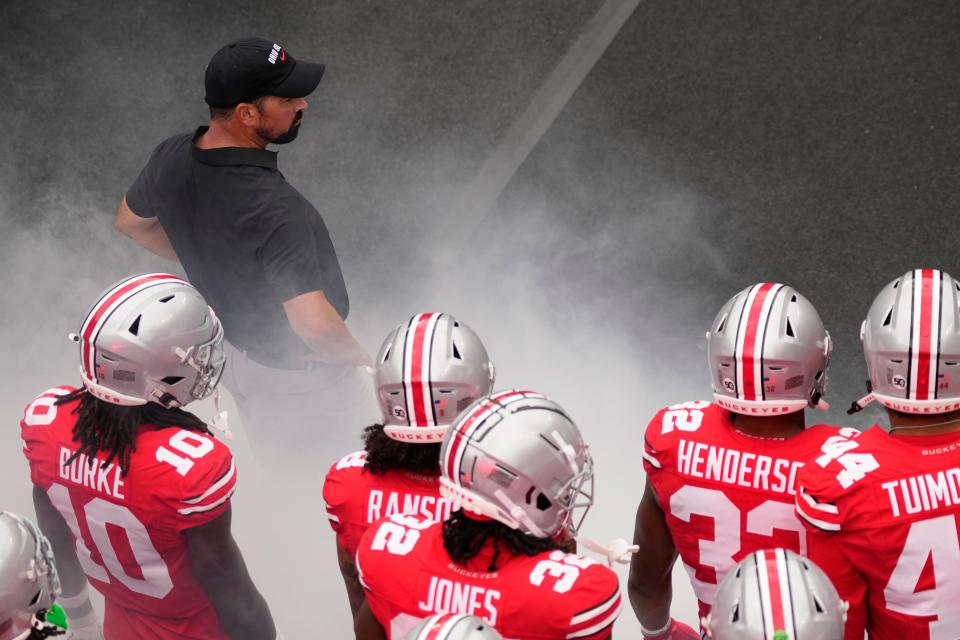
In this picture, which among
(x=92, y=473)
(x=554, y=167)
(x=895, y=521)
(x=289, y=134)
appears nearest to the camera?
(x=895, y=521)

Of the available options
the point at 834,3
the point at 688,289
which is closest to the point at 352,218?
the point at 688,289

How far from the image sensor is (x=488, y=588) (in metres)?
2.26

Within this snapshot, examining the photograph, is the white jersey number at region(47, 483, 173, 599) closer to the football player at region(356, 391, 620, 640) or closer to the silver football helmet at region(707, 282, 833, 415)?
the football player at region(356, 391, 620, 640)

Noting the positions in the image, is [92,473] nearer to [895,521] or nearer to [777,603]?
[777,603]

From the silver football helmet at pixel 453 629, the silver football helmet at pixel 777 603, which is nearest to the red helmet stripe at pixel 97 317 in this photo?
the silver football helmet at pixel 453 629

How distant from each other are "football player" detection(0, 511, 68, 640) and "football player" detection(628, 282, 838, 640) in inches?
56.9

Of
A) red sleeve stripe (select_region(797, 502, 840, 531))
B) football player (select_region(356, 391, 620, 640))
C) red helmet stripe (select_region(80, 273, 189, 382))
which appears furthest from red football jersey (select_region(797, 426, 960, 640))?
red helmet stripe (select_region(80, 273, 189, 382))

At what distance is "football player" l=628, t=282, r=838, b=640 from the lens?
278cm

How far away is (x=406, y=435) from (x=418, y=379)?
0.46 ft

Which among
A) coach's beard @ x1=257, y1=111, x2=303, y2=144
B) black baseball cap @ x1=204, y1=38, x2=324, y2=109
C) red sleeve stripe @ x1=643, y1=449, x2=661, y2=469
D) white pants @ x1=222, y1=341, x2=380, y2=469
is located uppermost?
black baseball cap @ x1=204, y1=38, x2=324, y2=109

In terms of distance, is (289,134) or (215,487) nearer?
(215,487)

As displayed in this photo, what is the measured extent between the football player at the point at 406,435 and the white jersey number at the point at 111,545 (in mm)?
468

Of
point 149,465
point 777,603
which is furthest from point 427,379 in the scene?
point 777,603

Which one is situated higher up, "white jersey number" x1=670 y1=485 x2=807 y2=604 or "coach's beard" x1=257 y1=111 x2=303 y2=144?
"coach's beard" x1=257 y1=111 x2=303 y2=144
